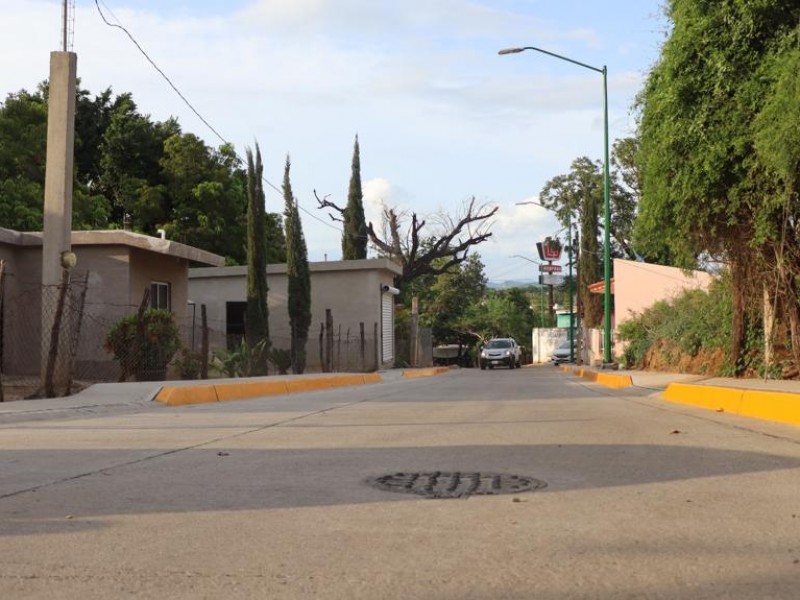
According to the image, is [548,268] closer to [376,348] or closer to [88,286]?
[376,348]

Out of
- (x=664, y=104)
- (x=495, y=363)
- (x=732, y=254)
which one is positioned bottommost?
(x=495, y=363)

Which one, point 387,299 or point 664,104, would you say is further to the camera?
point 387,299

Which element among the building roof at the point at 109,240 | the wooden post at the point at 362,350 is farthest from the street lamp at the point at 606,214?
the building roof at the point at 109,240

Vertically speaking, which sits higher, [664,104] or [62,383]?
[664,104]

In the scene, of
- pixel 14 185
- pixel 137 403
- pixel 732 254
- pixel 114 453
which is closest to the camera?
pixel 114 453

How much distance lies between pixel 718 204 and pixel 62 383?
452 inches

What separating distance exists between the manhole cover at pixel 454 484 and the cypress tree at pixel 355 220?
1575 inches

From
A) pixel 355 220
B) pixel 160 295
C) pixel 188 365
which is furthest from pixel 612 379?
pixel 355 220

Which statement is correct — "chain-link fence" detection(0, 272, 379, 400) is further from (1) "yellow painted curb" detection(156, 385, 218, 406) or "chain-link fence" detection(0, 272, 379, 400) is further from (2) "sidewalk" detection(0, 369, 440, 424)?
(1) "yellow painted curb" detection(156, 385, 218, 406)

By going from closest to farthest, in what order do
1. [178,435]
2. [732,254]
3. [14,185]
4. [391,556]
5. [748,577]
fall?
1. [748,577]
2. [391,556]
3. [178,435]
4. [732,254]
5. [14,185]

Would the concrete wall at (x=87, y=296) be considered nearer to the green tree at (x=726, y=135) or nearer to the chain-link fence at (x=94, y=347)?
the chain-link fence at (x=94, y=347)

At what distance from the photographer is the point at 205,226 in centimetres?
3881

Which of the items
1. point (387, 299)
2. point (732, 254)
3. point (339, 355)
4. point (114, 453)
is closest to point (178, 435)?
point (114, 453)

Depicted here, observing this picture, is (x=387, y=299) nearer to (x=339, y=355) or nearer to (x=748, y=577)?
(x=339, y=355)
